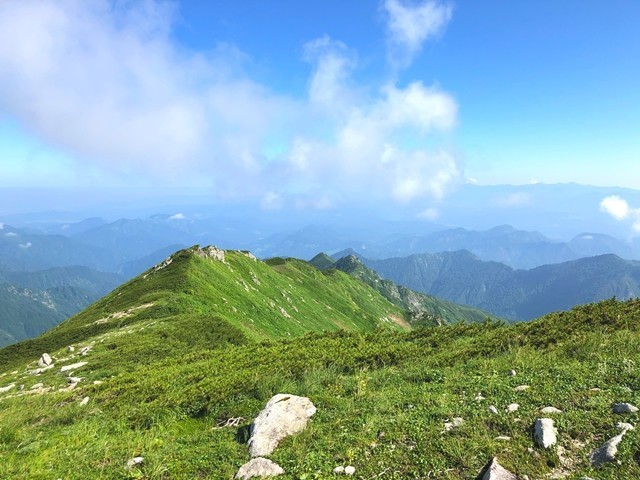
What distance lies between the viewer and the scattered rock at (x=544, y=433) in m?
8.55

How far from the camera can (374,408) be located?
477 inches

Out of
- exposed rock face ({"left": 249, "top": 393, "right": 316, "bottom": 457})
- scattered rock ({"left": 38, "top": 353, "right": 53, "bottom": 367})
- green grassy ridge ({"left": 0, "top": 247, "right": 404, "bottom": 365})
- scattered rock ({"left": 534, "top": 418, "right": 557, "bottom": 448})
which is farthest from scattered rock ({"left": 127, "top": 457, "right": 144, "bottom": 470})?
scattered rock ({"left": 38, "top": 353, "right": 53, "bottom": 367})

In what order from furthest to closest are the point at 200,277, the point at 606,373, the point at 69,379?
the point at 200,277
the point at 69,379
the point at 606,373

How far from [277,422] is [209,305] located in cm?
A: 4457

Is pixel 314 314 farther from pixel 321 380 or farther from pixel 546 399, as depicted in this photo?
pixel 546 399

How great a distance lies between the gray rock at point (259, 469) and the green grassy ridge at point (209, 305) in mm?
26950

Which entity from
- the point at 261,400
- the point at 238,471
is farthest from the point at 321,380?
the point at 238,471

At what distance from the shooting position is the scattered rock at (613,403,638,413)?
924 cm

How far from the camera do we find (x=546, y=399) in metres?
10.6

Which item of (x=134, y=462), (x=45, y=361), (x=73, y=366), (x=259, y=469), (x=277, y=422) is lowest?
(x=45, y=361)

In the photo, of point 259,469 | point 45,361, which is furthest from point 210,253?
point 259,469

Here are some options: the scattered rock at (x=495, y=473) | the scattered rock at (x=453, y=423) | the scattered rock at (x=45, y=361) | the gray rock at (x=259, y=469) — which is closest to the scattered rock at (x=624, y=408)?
the scattered rock at (x=453, y=423)

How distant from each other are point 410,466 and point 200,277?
5851 centimetres

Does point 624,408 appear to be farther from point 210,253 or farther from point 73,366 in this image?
point 210,253
